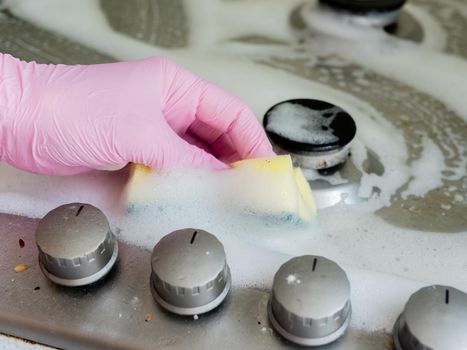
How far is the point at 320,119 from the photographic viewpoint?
2.70 feet

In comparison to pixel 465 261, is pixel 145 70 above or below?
above

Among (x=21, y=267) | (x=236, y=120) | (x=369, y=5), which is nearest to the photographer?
(x=21, y=267)

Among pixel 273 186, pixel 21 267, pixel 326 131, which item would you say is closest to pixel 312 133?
pixel 326 131

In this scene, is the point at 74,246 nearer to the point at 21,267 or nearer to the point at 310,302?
the point at 21,267

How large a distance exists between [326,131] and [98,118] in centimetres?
30

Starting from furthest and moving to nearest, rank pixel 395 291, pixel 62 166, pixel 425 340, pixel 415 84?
pixel 415 84
pixel 62 166
pixel 395 291
pixel 425 340

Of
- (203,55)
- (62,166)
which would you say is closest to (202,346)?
(62,166)

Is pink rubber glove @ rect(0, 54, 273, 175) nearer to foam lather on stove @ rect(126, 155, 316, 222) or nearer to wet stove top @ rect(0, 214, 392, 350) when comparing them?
foam lather on stove @ rect(126, 155, 316, 222)

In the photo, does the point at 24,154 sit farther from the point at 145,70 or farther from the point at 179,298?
the point at 179,298

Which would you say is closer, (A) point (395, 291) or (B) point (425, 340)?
(B) point (425, 340)

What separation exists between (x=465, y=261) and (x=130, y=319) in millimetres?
387

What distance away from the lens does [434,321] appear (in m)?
0.52

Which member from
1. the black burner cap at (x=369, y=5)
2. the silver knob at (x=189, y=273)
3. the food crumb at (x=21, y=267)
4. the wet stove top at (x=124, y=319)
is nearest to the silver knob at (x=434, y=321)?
the wet stove top at (x=124, y=319)

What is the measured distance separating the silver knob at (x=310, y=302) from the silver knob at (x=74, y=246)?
0.59ft
